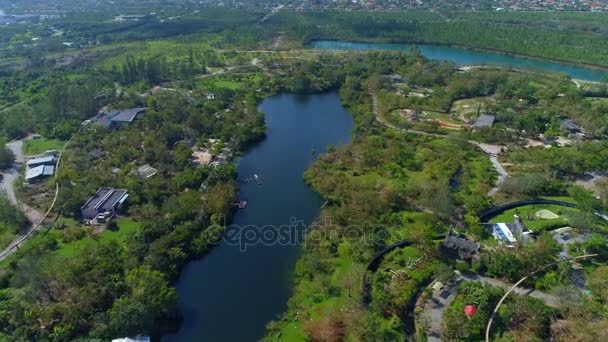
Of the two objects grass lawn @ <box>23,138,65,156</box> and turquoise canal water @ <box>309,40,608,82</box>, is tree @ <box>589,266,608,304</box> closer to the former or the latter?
grass lawn @ <box>23,138,65,156</box>

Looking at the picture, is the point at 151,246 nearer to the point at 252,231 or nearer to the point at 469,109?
the point at 252,231

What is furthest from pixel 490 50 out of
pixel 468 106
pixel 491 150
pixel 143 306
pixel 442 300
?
pixel 143 306

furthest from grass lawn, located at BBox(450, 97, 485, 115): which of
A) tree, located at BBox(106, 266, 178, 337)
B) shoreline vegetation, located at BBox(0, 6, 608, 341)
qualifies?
tree, located at BBox(106, 266, 178, 337)

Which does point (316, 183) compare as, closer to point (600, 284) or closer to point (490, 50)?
point (600, 284)

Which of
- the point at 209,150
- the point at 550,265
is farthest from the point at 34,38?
the point at 550,265

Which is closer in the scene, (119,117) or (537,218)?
(537,218)

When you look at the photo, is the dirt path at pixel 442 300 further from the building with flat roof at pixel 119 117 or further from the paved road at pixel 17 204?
the building with flat roof at pixel 119 117

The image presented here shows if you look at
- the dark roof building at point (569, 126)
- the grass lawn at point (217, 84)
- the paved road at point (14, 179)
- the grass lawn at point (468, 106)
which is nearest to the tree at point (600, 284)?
the dark roof building at point (569, 126)
